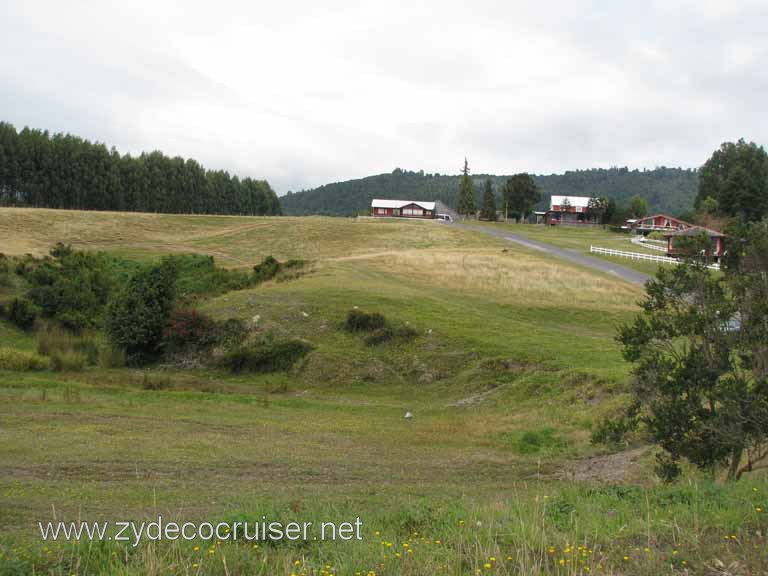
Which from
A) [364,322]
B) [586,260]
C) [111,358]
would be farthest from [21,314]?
[586,260]

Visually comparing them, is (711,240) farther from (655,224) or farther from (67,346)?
(655,224)

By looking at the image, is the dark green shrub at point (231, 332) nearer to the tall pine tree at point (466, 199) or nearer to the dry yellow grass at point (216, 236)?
the dry yellow grass at point (216, 236)

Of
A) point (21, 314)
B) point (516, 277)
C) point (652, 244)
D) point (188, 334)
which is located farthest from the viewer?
point (652, 244)

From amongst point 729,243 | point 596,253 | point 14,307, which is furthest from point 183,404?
point 596,253

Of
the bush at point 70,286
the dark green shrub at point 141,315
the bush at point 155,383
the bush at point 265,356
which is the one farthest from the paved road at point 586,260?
the bush at point 70,286

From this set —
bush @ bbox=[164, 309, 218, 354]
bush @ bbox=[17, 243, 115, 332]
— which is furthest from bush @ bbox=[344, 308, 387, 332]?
bush @ bbox=[17, 243, 115, 332]

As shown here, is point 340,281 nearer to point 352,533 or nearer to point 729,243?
point 729,243

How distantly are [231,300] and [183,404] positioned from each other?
589 inches

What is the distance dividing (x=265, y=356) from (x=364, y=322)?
193 inches

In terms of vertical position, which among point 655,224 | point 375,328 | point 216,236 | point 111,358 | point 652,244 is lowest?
point 111,358

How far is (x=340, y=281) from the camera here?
128 ft

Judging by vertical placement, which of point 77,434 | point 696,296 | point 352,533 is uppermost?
point 696,296

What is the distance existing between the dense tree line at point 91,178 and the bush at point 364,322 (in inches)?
3333

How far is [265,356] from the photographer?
94.7ft
